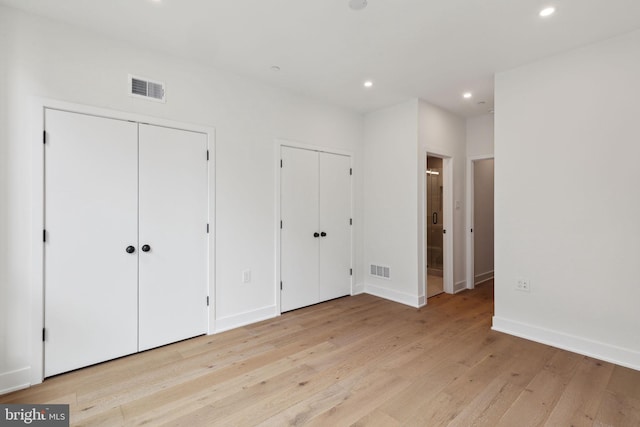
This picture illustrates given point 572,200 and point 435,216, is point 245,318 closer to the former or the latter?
point 572,200

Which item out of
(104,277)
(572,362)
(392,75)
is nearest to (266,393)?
(104,277)

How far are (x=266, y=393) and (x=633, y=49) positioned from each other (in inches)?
161

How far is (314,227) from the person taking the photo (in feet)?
13.5

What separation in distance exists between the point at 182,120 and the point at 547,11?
127 inches

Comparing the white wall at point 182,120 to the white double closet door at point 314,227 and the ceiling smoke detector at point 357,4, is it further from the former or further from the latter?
the ceiling smoke detector at point 357,4

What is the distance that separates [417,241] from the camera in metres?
4.08

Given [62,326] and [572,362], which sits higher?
[62,326]

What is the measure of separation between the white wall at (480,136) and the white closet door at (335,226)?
2.06 m

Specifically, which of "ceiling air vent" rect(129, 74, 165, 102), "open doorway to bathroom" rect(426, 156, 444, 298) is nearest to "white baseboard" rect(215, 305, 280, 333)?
"ceiling air vent" rect(129, 74, 165, 102)

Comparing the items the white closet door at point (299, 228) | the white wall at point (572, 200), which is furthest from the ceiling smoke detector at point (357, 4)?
the white wall at point (572, 200)

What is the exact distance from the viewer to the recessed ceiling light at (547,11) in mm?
2270

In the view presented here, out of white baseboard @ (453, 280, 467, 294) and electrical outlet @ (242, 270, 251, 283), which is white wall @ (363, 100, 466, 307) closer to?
white baseboard @ (453, 280, 467, 294)

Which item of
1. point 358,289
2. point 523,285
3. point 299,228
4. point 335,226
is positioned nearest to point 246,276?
point 299,228

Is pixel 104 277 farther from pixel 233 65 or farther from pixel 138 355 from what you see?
pixel 233 65
